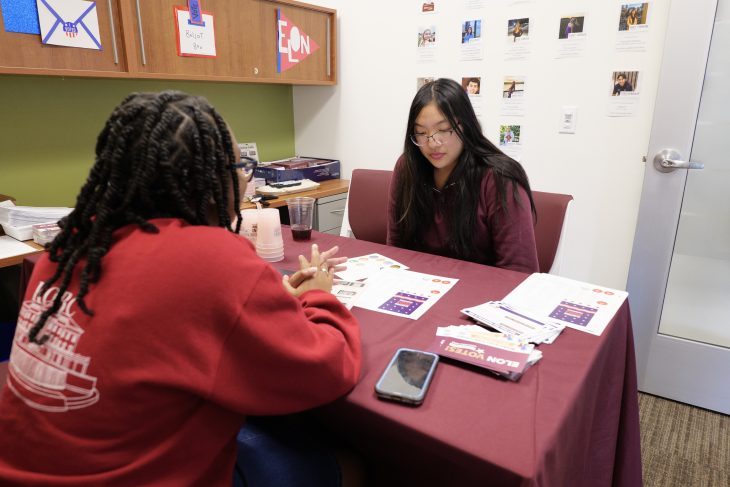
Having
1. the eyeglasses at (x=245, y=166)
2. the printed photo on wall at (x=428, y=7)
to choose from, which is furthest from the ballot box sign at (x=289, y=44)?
the eyeglasses at (x=245, y=166)

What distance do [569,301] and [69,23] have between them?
196 cm

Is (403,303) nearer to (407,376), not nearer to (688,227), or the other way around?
(407,376)

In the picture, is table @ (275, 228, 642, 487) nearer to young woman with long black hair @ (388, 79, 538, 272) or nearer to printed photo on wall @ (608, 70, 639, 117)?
young woman with long black hair @ (388, 79, 538, 272)

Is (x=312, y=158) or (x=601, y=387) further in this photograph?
(x=312, y=158)

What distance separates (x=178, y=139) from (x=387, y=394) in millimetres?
504

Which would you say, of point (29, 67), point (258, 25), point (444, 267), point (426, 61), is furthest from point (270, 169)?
point (444, 267)

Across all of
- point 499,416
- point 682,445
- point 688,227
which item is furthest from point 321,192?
point 499,416

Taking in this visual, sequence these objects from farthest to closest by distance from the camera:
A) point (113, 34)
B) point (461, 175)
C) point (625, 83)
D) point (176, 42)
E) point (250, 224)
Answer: point (176, 42)
point (625, 83)
point (113, 34)
point (461, 175)
point (250, 224)

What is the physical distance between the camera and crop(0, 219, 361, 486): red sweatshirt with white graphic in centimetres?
62

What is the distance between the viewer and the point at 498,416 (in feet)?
2.43

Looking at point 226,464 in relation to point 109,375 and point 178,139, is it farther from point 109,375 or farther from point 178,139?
point 178,139

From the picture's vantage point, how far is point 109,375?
0.62 m

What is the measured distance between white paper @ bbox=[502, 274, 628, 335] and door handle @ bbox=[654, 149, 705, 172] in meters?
1.03

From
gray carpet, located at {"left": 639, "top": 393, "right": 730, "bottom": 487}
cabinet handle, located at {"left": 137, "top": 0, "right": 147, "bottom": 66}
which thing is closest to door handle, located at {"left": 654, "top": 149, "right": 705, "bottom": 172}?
gray carpet, located at {"left": 639, "top": 393, "right": 730, "bottom": 487}
